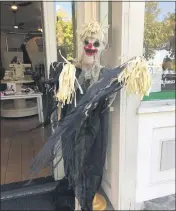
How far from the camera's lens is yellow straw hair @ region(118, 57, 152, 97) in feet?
3.19

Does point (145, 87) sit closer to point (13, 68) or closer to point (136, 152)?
point (136, 152)

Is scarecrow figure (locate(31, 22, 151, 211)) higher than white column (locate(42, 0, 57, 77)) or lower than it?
lower

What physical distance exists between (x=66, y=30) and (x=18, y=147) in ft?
5.81

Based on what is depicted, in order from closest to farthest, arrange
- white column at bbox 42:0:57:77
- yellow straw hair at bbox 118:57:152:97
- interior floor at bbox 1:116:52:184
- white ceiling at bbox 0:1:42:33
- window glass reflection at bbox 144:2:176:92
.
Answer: yellow straw hair at bbox 118:57:152:97 < window glass reflection at bbox 144:2:176:92 < white column at bbox 42:0:57:77 < interior floor at bbox 1:116:52:184 < white ceiling at bbox 0:1:42:33

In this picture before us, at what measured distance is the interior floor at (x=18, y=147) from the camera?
2156 mm

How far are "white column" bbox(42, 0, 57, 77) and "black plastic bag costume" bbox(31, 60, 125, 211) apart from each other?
0.46m

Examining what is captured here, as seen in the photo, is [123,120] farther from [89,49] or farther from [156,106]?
[89,49]

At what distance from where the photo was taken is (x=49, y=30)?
170cm

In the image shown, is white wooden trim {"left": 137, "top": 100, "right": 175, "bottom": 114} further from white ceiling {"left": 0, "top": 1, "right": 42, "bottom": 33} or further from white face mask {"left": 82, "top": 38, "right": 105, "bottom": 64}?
white ceiling {"left": 0, "top": 1, "right": 42, "bottom": 33}

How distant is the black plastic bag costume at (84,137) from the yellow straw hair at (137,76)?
0.14 ft

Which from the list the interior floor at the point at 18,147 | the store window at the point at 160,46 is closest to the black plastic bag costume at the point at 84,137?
the store window at the point at 160,46

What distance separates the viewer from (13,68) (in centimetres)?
422

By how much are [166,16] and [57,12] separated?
855mm

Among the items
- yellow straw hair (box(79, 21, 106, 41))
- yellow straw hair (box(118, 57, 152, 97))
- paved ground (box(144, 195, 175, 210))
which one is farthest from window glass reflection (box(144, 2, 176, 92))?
paved ground (box(144, 195, 175, 210))
